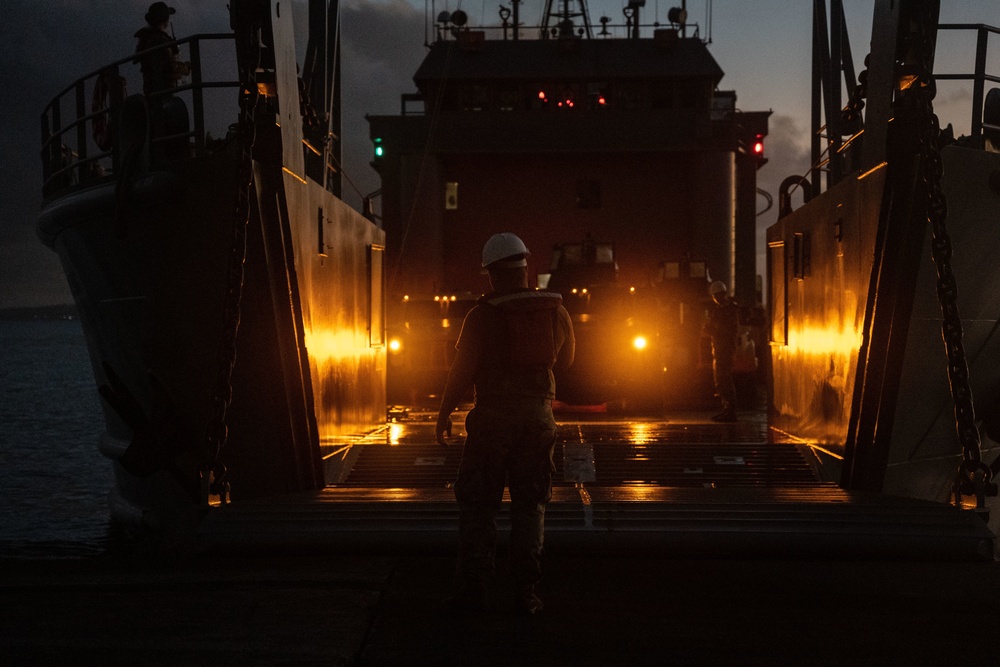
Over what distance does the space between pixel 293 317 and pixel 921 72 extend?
170 inches

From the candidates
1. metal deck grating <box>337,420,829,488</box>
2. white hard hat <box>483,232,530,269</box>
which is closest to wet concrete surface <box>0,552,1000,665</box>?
Answer: white hard hat <box>483,232,530,269</box>

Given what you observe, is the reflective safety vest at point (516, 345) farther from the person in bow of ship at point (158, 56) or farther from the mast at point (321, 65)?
the mast at point (321, 65)

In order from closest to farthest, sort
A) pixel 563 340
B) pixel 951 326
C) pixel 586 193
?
pixel 563 340, pixel 951 326, pixel 586 193

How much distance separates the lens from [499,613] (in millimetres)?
4801

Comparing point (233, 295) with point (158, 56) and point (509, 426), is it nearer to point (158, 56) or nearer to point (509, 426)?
point (509, 426)

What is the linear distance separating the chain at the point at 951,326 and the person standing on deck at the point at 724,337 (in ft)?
20.4

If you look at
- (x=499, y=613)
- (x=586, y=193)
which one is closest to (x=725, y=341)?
(x=499, y=613)

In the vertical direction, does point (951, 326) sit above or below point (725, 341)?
above

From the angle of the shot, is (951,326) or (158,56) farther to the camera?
(158,56)

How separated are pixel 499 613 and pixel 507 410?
0.90m

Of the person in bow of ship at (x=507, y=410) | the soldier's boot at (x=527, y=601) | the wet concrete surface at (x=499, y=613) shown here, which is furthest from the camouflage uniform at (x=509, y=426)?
the wet concrete surface at (x=499, y=613)

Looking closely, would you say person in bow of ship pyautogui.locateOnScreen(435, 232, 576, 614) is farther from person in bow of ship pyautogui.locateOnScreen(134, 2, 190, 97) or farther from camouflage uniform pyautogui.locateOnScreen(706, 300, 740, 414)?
camouflage uniform pyautogui.locateOnScreen(706, 300, 740, 414)

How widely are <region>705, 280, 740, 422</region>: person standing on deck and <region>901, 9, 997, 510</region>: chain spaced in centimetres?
622

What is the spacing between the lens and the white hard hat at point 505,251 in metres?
4.92
